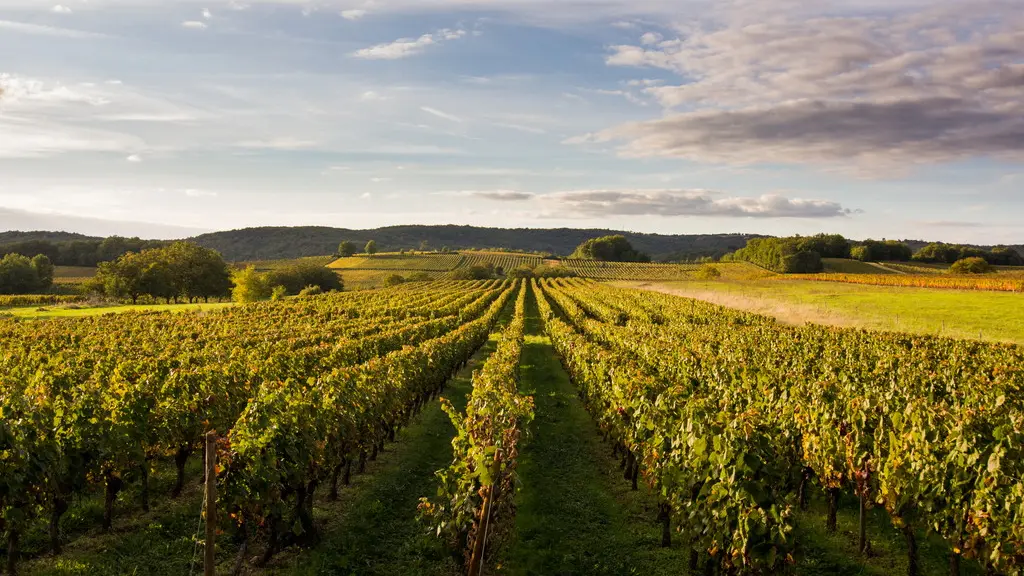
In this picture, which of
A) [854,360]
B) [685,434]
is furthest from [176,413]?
[854,360]

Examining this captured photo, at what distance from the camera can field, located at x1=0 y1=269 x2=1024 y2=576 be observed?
26.5 ft

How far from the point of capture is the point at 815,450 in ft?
34.4

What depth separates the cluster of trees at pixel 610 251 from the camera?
564ft

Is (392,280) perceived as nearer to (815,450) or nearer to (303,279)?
(303,279)

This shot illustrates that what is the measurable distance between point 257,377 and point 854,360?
17260 millimetres

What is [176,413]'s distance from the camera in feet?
37.3

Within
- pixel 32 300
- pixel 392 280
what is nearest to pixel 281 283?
pixel 392 280

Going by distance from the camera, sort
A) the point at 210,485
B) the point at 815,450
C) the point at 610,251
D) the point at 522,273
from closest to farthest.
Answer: the point at 210,485 < the point at 815,450 < the point at 522,273 < the point at 610,251

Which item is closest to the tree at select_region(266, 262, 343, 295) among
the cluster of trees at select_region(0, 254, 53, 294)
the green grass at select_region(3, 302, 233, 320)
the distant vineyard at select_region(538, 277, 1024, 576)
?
the cluster of trees at select_region(0, 254, 53, 294)

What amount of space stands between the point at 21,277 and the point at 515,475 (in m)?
104

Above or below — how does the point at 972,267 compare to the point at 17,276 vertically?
above

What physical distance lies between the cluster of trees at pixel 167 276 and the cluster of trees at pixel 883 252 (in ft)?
382

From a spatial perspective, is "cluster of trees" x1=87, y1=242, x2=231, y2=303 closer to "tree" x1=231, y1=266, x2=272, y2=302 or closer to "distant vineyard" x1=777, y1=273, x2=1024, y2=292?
"tree" x1=231, y1=266, x2=272, y2=302

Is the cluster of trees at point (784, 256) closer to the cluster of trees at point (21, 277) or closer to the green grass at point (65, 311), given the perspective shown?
the green grass at point (65, 311)
